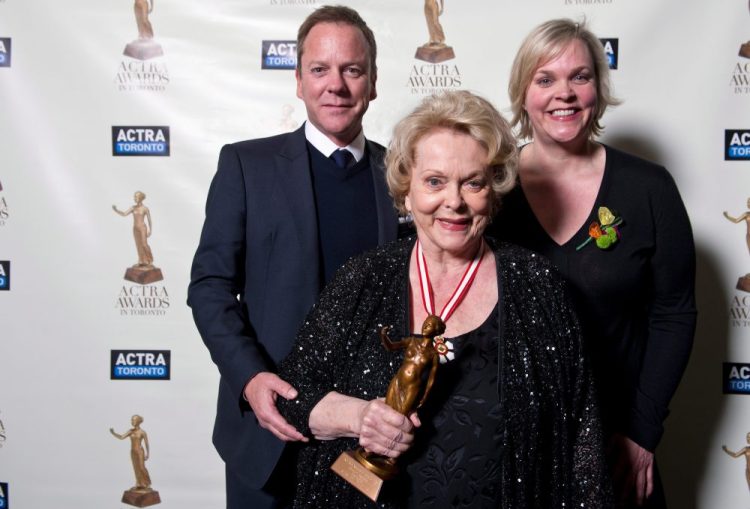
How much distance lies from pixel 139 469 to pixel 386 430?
5.97 ft

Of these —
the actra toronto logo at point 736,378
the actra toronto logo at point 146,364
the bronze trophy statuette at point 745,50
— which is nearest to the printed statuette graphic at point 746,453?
the actra toronto logo at point 736,378

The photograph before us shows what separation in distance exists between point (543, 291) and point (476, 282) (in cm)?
12

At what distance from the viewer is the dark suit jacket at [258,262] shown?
5.32ft

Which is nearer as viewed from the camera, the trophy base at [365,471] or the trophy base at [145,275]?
the trophy base at [365,471]

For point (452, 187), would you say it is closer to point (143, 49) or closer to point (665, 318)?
point (665, 318)

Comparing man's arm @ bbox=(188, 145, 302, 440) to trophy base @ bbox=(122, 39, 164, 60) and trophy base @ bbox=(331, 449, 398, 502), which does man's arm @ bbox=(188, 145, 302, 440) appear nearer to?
trophy base @ bbox=(331, 449, 398, 502)

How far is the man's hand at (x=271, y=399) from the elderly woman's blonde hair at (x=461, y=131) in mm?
443

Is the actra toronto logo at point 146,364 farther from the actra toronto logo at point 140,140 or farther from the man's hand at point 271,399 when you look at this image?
the man's hand at point 271,399

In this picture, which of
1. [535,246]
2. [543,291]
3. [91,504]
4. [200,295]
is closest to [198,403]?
[91,504]

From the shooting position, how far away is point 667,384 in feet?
5.44

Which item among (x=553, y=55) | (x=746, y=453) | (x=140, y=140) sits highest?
(x=553, y=55)

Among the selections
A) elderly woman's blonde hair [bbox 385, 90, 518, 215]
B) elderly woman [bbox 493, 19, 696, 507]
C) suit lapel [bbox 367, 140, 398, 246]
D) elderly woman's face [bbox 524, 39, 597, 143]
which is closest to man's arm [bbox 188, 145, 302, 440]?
suit lapel [bbox 367, 140, 398, 246]

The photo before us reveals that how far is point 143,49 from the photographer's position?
2.57 m

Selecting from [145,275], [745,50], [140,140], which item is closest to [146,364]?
[145,275]
